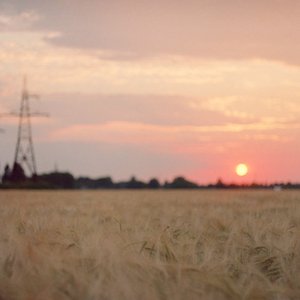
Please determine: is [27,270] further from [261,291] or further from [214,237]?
[214,237]

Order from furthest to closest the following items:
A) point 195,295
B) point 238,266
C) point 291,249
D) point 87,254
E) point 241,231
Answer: point 241,231, point 291,249, point 238,266, point 87,254, point 195,295

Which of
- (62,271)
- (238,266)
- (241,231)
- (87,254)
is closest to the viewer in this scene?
(62,271)

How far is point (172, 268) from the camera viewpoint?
3.48 meters

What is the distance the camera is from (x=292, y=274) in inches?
161

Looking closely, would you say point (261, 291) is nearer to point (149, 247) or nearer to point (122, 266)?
point (122, 266)

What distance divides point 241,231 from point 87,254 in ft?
6.85

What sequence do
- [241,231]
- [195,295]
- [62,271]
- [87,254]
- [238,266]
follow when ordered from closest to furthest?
[195,295]
[62,271]
[87,254]
[238,266]
[241,231]

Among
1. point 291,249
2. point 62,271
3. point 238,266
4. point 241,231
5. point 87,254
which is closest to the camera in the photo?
point 62,271

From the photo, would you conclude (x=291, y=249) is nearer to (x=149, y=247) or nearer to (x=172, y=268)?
(x=149, y=247)

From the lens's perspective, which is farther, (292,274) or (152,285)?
(292,274)

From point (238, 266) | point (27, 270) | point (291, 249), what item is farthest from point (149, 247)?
point (27, 270)

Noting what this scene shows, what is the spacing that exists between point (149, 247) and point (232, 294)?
56.5 inches

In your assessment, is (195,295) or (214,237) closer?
(195,295)

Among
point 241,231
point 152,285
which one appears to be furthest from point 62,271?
point 241,231
